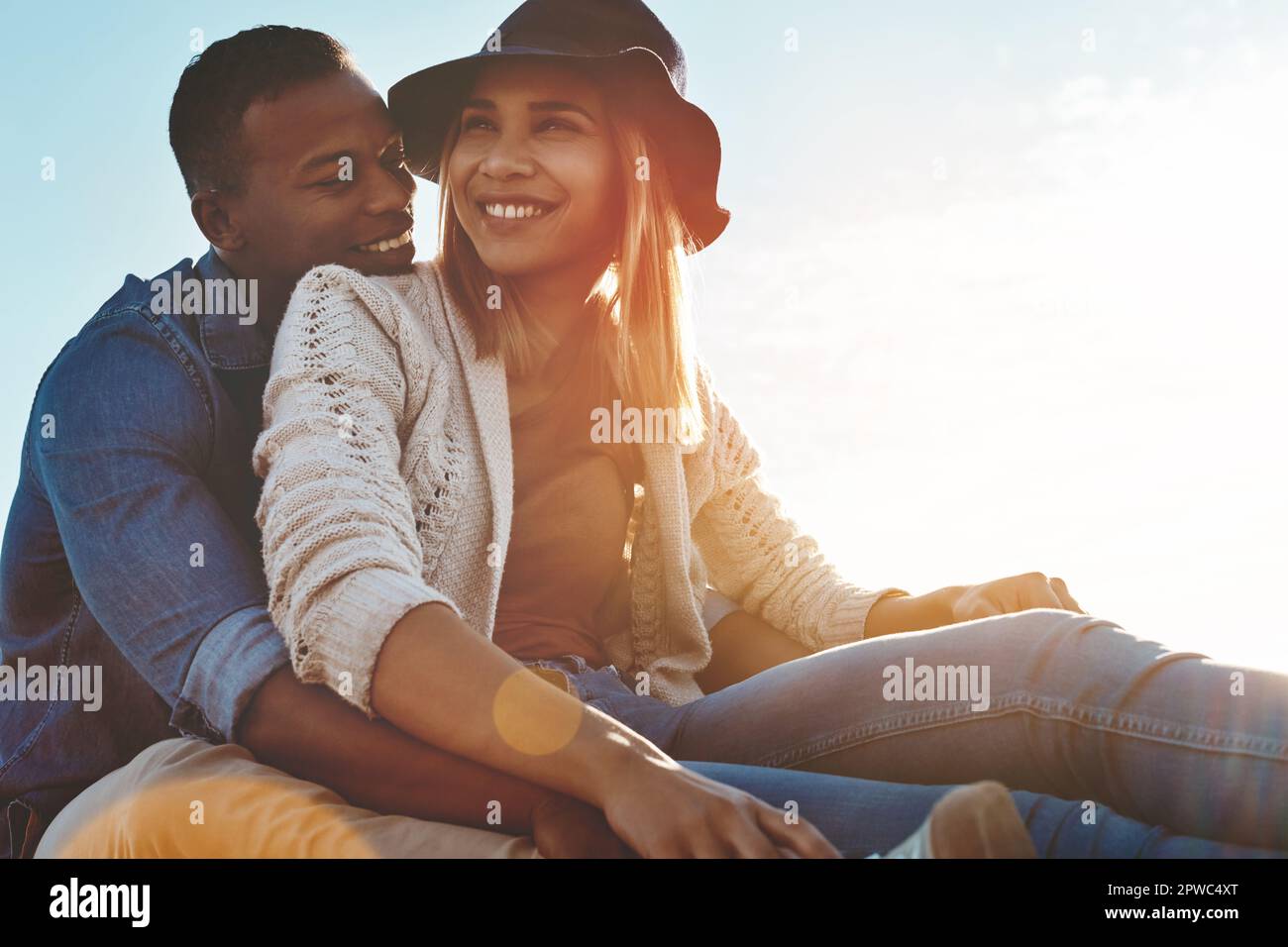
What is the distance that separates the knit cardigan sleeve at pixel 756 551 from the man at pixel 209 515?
899 mm

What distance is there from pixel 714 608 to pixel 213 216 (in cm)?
144

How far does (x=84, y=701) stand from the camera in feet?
6.65

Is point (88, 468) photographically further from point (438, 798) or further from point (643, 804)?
point (643, 804)

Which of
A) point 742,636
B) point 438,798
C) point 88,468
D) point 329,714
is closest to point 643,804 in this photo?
point 438,798

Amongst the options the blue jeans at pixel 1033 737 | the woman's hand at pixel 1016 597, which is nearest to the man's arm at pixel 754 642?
the woman's hand at pixel 1016 597

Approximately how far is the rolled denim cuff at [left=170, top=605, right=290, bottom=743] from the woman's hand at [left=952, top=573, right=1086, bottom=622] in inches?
51.8

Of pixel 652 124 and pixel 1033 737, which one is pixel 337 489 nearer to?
pixel 1033 737

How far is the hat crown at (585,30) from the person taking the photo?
2361mm

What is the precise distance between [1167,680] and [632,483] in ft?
4.12

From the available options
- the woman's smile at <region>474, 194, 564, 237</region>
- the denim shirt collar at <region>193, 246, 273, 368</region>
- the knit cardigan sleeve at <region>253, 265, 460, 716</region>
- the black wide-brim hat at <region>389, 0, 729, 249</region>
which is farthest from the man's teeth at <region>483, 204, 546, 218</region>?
the denim shirt collar at <region>193, 246, 273, 368</region>

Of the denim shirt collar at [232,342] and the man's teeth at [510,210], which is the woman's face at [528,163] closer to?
the man's teeth at [510,210]

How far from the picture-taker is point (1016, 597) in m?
2.26
